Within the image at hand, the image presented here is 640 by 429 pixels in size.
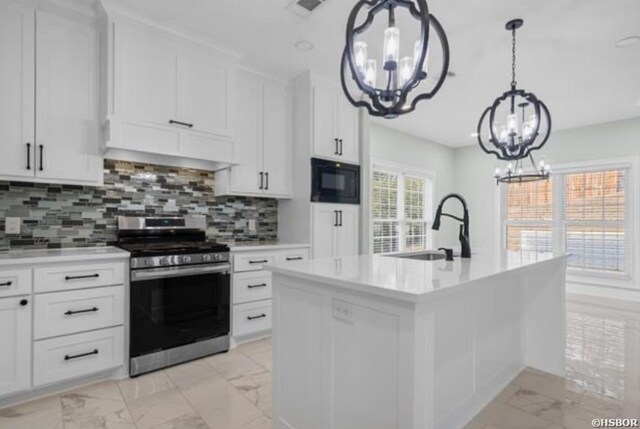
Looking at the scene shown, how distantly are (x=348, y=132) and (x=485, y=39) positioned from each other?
63.5 inches

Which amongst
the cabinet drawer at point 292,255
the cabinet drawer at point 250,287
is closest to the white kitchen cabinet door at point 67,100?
the cabinet drawer at point 250,287

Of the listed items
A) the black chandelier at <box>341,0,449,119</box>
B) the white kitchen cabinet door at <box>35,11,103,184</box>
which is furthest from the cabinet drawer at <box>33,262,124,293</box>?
the black chandelier at <box>341,0,449,119</box>

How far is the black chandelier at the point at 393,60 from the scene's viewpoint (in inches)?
63.7

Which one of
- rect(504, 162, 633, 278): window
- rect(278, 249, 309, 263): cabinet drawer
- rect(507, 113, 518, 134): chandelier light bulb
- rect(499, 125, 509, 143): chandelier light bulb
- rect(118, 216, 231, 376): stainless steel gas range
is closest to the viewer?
rect(118, 216, 231, 376): stainless steel gas range

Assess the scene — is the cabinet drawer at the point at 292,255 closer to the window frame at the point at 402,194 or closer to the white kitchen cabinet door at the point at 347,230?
the white kitchen cabinet door at the point at 347,230

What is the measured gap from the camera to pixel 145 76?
2.78 meters

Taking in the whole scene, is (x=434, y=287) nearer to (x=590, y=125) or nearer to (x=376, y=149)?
(x=376, y=149)

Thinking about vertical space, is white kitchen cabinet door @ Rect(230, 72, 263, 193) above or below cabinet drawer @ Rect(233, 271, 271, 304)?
above

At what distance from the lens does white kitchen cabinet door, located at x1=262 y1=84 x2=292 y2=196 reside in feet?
12.2

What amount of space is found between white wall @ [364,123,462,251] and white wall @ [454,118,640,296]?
0.30 meters

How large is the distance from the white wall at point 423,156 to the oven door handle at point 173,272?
3.12 metres

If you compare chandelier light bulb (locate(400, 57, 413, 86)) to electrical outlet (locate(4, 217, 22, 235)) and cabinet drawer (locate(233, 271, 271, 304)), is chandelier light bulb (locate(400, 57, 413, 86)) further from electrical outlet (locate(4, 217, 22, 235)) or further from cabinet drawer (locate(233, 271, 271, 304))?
electrical outlet (locate(4, 217, 22, 235))

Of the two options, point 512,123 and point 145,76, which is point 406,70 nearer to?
point 512,123

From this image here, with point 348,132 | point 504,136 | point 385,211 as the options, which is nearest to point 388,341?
point 504,136
